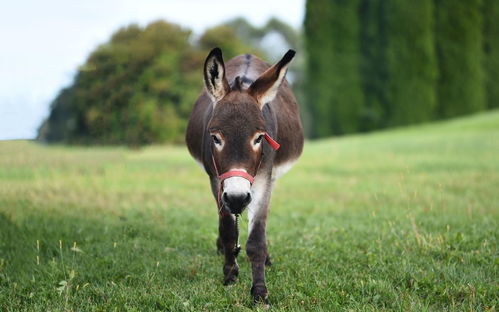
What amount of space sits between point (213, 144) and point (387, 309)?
1.69 meters

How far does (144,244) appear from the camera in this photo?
5.27 meters

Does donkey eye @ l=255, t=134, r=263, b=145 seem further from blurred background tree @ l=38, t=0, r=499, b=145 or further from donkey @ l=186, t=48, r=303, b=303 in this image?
blurred background tree @ l=38, t=0, r=499, b=145

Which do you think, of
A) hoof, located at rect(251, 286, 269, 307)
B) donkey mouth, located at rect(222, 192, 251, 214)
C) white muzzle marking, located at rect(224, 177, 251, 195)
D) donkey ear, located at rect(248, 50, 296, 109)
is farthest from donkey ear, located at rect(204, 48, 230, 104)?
hoof, located at rect(251, 286, 269, 307)

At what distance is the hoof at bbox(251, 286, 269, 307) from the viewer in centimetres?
351

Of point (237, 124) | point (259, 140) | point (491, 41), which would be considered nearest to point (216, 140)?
point (237, 124)

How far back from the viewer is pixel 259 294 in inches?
140

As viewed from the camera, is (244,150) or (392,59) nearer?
(244,150)

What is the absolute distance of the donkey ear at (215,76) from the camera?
11.1ft

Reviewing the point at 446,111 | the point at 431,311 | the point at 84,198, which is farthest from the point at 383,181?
the point at 446,111

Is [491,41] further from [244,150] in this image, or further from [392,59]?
[244,150]

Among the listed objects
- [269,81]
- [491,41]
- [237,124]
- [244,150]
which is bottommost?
[244,150]

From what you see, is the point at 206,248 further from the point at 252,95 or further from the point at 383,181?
the point at 383,181

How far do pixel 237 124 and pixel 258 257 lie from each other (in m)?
1.11

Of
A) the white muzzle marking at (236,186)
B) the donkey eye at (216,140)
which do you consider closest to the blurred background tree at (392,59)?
the donkey eye at (216,140)
